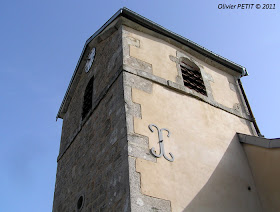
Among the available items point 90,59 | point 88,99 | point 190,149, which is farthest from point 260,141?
point 90,59

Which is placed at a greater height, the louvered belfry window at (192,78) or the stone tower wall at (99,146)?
the louvered belfry window at (192,78)

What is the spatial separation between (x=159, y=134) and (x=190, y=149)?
542mm

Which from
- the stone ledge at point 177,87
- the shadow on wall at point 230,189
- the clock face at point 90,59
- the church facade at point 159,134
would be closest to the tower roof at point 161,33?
the church facade at point 159,134

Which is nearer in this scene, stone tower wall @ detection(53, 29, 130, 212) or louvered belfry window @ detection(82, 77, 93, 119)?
stone tower wall @ detection(53, 29, 130, 212)

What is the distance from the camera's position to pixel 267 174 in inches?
188

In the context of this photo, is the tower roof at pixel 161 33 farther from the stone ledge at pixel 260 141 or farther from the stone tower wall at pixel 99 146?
the stone ledge at pixel 260 141

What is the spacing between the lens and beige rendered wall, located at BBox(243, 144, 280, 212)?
4.57 meters

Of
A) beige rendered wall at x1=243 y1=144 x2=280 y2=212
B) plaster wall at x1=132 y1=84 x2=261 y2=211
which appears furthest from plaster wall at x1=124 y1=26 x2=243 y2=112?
beige rendered wall at x1=243 y1=144 x2=280 y2=212

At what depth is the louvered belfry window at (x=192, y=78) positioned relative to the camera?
5856mm

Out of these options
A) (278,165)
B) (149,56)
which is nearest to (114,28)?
(149,56)

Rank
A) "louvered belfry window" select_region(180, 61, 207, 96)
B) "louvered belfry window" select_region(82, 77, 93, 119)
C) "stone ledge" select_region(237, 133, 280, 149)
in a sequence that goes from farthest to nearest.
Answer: "louvered belfry window" select_region(82, 77, 93, 119) < "louvered belfry window" select_region(180, 61, 207, 96) < "stone ledge" select_region(237, 133, 280, 149)

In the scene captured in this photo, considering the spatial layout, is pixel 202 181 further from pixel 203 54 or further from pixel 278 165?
pixel 203 54

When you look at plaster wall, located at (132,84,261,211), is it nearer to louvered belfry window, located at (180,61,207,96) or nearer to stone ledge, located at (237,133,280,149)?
stone ledge, located at (237,133,280,149)

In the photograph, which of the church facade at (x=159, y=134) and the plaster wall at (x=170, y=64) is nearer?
the church facade at (x=159, y=134)
